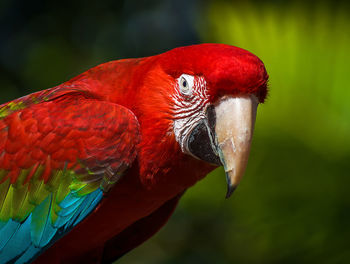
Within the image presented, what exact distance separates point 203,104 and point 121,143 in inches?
9.6

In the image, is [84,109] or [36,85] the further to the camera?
[36,85]

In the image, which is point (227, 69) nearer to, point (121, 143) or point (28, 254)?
point (121, 143)

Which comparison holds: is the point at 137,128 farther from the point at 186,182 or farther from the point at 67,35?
the point at 67,35

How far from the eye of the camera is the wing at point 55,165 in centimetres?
125

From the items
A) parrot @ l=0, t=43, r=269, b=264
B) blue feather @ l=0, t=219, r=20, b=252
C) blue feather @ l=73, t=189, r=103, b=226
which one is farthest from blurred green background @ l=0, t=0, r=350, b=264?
blue feather @ l=0, t=219, r=20, b=252

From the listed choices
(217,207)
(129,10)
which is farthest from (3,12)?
(217,207)

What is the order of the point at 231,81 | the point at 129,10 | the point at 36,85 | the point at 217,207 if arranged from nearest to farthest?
the point at 231,81 → the point at 217,207 → the point at 36,85 → the point at 129,10

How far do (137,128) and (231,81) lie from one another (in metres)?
0.30

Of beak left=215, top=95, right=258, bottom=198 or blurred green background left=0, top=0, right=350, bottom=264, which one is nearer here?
beak left=215, top=95, right=258, bottom=198

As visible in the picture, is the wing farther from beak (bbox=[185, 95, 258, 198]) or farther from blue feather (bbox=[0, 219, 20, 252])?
beak (bbox=[185, 95, 258, 198])

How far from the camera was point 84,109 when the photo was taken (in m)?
1.28

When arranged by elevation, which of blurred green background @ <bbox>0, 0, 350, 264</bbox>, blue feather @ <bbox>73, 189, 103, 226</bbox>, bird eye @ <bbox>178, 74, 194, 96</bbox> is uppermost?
bird eye @ <bbox>178, 74, 194, 96</bbox>

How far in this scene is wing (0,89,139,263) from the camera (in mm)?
1246

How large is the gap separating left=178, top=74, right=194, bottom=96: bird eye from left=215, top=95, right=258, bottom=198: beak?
10 cm
